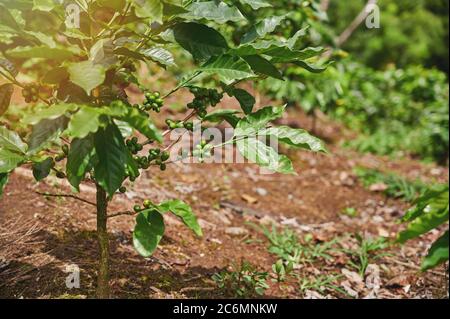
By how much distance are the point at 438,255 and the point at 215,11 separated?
3.31ft

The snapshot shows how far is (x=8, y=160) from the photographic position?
1599mm

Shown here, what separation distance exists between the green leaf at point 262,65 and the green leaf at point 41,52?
58 centimetres

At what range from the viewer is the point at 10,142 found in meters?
1.69

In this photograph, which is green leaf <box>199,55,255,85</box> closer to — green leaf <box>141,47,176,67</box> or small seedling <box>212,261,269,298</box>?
green leaf <box>141,47,176,67</box>

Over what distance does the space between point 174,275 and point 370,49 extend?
11535 mm

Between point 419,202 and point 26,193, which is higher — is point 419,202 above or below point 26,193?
above

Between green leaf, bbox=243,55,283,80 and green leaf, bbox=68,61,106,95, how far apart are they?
517 mm

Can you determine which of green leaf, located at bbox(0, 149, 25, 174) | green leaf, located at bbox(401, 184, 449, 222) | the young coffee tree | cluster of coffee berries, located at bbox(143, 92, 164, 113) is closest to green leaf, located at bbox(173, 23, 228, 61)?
the young coffee tree

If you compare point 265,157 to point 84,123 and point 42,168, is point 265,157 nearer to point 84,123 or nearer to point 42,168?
point 84,123

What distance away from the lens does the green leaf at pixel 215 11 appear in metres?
1.60

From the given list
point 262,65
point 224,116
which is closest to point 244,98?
point 224,116

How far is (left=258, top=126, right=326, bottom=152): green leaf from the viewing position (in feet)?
5.37
